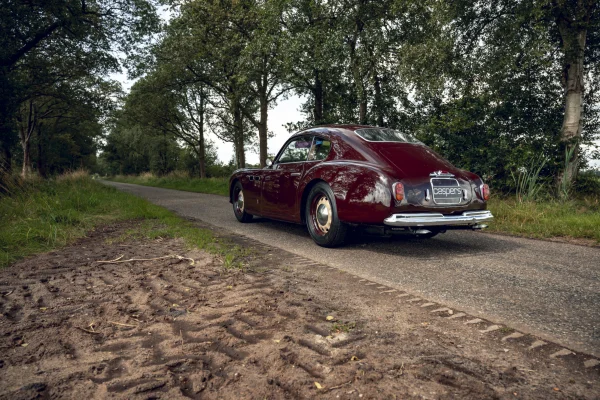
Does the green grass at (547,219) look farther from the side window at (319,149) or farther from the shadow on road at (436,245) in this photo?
the side window at (319,149)

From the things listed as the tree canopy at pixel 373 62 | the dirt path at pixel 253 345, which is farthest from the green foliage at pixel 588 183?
the dirt path at pixel 253 345

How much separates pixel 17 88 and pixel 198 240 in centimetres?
1205

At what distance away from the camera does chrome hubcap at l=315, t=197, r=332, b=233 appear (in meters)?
5.17

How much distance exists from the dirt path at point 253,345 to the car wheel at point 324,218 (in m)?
1.41

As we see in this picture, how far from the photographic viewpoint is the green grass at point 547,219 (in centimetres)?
591

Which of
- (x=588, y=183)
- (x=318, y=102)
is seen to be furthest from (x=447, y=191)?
(x=318, y=102)

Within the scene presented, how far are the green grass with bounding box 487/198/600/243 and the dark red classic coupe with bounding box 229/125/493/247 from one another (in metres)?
1.83

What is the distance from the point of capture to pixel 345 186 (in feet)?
15.8

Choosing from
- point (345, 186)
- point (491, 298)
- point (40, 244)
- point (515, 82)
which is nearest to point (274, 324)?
point (491, 298)

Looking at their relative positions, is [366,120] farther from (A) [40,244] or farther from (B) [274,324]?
(B) [274,324]

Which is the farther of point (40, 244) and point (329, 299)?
point (40, 244)

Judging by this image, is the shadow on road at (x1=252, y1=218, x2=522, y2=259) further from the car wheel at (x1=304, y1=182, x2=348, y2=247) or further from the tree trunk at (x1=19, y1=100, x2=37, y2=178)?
the tree trunk at (x1=19, y1=100, x2=37, y2=178)

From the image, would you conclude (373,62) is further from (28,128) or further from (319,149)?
(28,128)

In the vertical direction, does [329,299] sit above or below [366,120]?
below
